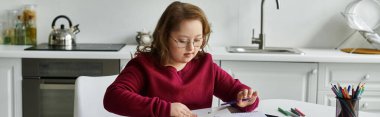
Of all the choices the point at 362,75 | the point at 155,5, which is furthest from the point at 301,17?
the point at 155,5

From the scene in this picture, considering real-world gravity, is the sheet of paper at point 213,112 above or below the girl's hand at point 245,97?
below

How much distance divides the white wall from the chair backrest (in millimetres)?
1464

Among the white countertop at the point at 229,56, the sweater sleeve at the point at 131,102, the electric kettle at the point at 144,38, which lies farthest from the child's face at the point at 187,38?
the electric kettle at the point at 144,38

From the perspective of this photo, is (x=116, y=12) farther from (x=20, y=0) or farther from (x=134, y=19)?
Answer: (x=20, y=0)

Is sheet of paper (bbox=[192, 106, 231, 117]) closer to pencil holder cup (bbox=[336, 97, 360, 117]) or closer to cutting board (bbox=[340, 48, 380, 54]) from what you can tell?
pencil holder cup (bbox=[336, 97, 360, 117])

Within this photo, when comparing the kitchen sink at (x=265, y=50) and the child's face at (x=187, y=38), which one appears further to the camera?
the kitchen sink at (x=265, y=50)

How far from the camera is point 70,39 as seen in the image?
3213mm

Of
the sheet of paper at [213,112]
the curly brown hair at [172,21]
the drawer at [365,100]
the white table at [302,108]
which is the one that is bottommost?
the drawer at [365,100]

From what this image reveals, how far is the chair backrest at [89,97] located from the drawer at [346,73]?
4.67 feet

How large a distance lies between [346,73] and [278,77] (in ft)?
1.18

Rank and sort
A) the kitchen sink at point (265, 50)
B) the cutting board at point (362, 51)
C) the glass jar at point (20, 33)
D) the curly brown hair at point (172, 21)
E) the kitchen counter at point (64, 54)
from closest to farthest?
the curly brown hair at point (172, 21) → the kitchen counter at point (64, 54) → the cutting board at point (362, 51) → the kitchen sink at point (265, 50) → the glass jar at point (20, 33)

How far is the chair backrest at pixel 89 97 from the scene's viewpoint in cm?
184

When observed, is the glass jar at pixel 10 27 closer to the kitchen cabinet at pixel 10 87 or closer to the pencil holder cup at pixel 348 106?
the kitchen cabinet at pixel 10 87

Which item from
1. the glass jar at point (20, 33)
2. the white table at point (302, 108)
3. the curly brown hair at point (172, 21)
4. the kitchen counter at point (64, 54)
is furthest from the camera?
the glass jar at point (20, 33)
